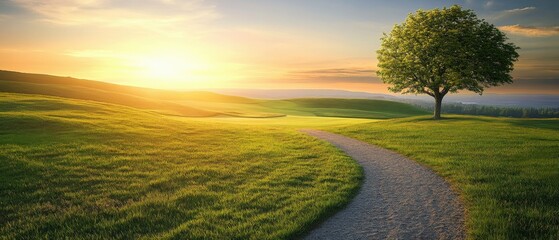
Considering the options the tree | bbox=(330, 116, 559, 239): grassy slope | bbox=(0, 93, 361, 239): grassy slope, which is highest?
the tree

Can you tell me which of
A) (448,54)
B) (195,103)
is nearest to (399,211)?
(448,54)

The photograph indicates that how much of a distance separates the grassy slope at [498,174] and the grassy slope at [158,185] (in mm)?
4585

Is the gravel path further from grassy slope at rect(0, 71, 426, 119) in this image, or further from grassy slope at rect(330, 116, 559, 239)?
grassy slope at rect(0, 71, 426, 119)

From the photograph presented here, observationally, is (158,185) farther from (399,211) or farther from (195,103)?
(195,103)

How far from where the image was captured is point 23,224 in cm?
962

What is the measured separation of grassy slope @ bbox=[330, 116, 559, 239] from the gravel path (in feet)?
2.08

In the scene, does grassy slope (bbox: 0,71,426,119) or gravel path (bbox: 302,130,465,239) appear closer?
gravel path (bbox: 302,130,465,239)

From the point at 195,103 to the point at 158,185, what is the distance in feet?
364

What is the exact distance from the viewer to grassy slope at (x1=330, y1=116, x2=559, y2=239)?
9.34 m

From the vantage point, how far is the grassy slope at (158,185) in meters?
9.48

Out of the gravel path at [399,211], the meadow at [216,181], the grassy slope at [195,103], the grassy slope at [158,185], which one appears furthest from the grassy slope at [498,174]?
the grassy slope at [195,103]

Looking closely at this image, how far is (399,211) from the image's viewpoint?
1066 cm

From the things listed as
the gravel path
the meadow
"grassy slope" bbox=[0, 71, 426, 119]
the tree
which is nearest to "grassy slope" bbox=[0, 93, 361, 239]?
the meadow

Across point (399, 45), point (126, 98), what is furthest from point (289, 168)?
point (126, 98)
